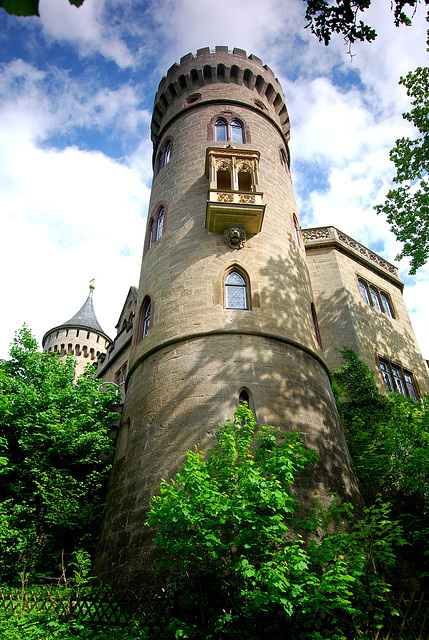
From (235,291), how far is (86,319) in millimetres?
29735

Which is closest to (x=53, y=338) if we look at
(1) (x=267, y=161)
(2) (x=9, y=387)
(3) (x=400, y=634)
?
(2) (x=9, y=387)

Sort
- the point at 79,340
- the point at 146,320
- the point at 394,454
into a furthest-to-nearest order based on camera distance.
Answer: the point at 79,340 < the point at 146,320 < the point at 394,454

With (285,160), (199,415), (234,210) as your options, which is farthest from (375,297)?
(199,415)

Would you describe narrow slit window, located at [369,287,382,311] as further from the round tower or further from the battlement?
the round tower

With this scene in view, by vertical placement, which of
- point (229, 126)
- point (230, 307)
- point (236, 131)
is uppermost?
point (229, 126)

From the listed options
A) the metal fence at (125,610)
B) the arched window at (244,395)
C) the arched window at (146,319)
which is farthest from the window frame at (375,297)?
the metal fence at (125,610)

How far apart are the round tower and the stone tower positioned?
22965 mm

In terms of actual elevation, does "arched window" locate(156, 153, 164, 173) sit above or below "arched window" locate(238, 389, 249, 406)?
above

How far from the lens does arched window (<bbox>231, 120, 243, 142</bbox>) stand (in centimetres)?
1475

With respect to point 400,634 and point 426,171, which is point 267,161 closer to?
point 426,171

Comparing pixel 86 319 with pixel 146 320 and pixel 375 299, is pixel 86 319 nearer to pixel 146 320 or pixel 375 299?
pixel 375 299

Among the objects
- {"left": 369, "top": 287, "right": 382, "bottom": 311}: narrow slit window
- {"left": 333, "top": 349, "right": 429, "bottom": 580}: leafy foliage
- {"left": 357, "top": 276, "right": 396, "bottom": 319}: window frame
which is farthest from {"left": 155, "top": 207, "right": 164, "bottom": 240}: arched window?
{"left": 369, "top": 287, "right": 382, "bottom": 311}: narrow slit window

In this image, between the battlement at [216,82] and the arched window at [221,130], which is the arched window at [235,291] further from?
the battlement at [216,82]

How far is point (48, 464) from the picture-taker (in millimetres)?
11195
